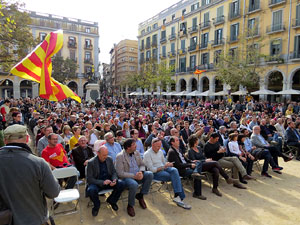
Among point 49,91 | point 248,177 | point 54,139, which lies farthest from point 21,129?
point 248,177

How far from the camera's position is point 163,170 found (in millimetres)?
4605

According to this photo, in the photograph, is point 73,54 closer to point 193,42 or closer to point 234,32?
point 193,42

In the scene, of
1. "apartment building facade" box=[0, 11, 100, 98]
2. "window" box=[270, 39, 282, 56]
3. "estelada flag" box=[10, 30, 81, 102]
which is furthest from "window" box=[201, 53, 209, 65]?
"estelada flag" box=[10, 30, 81, 102]

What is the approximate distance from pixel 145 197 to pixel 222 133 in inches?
145

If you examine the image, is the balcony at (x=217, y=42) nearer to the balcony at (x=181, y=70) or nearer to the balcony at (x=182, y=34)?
the balcony at (x=182, y=34)

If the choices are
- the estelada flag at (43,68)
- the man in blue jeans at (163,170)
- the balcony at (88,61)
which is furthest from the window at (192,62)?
the man in blue jeans at (163,170)

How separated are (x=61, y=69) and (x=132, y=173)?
1258 inches

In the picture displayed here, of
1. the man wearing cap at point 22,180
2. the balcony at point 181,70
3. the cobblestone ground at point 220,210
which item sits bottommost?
the cobblestone ground at point 220,210

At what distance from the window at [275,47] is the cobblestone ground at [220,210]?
70.0ft

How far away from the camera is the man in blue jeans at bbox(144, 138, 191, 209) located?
4273 millimetres

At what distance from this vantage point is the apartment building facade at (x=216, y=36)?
69.8ft

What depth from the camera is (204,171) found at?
495 centimetres

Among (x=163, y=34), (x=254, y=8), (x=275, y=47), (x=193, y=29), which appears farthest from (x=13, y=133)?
(x=163, y=34)

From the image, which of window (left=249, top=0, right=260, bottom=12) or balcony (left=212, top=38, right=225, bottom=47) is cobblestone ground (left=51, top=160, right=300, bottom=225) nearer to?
window (left=249, top=0, right=260, bottom=12)
